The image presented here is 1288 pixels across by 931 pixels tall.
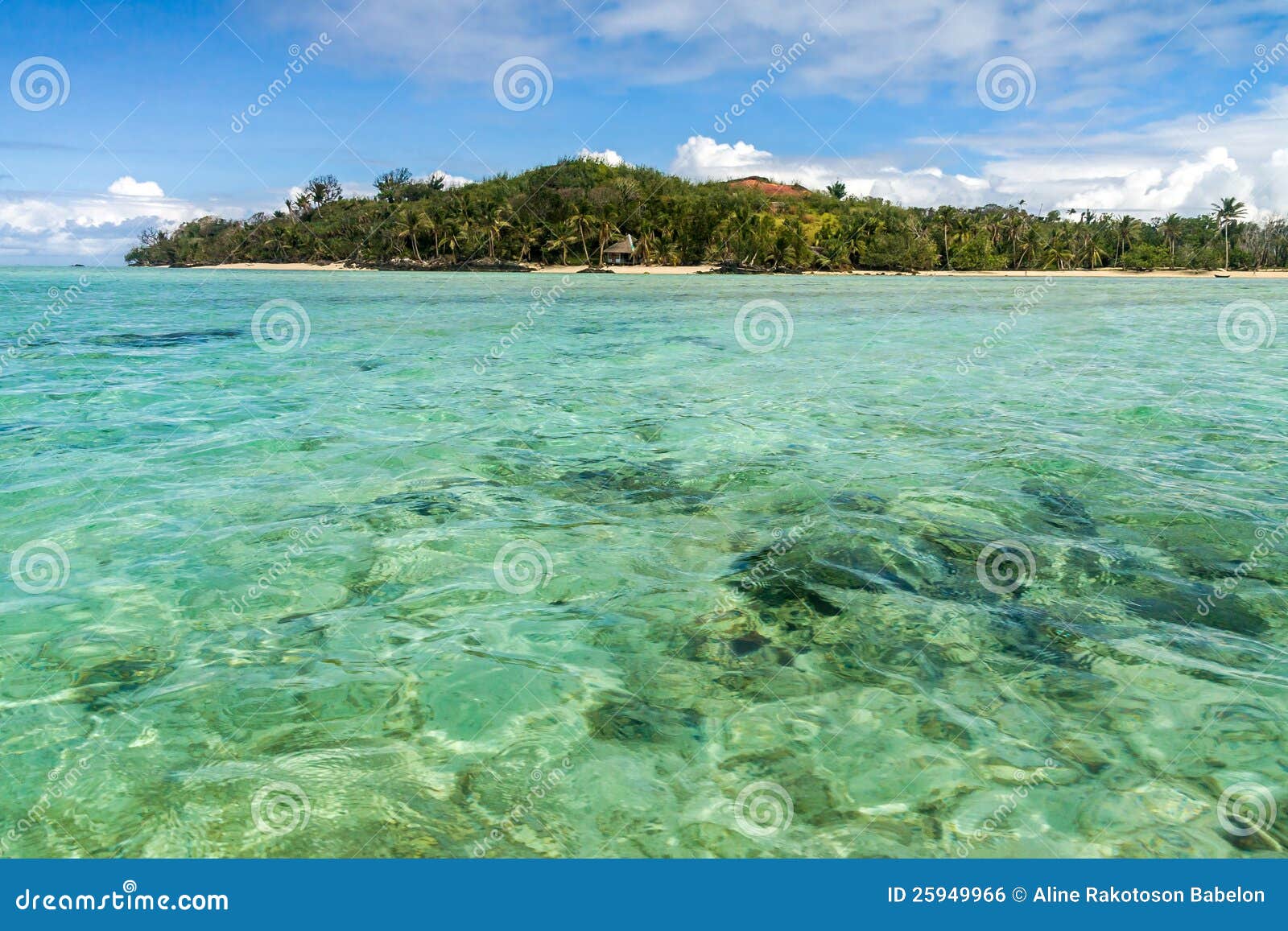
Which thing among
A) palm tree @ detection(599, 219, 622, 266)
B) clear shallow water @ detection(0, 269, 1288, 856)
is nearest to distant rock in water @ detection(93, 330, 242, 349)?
clear shallow water @ detection(0, 269, 1288, 856)

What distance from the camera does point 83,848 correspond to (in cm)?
312

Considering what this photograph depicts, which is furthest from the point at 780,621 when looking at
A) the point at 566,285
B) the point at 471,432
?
the point at 566,285

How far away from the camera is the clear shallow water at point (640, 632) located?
3.33m

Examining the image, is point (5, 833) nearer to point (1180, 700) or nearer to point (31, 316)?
point (1180, 700)

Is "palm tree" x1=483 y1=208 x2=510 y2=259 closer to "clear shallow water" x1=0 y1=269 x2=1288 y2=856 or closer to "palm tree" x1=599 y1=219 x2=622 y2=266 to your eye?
"palm tree" x1=599 y1=219 x2=622 y2=266

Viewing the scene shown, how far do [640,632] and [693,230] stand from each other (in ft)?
310

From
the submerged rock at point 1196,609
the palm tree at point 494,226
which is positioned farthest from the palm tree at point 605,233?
the submerged rock at point 1196,609

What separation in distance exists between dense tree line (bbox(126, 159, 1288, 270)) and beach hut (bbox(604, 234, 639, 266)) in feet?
3.64

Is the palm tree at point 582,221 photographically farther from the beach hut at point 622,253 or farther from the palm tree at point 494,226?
the palm tree at point 494,226

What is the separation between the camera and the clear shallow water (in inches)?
131

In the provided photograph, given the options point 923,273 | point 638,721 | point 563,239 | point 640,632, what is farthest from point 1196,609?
point 923,273

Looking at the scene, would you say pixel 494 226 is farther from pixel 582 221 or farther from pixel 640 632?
pixel 640 632

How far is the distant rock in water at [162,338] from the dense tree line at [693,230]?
2784 inches

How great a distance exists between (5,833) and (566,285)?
59.0 m
